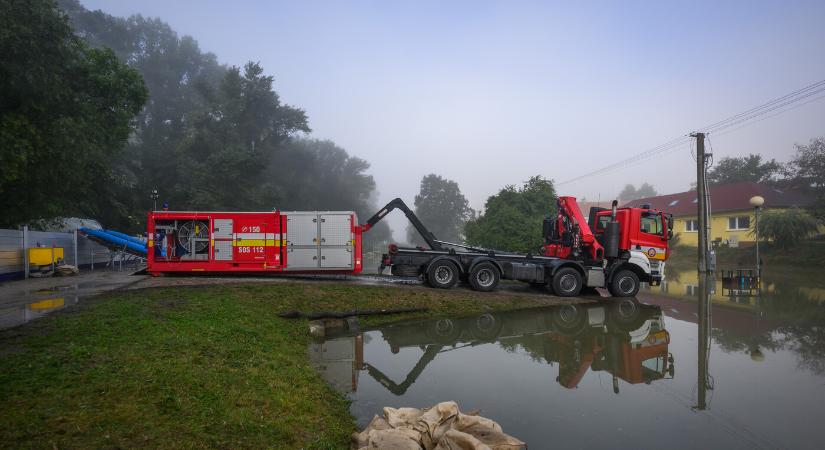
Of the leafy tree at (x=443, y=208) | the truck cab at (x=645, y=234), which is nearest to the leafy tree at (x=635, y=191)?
the leafy tree at (x=443, y=208)

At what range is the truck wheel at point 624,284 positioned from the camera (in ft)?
51.1

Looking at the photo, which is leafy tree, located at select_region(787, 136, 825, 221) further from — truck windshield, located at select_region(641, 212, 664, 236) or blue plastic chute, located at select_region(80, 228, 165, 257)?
blue plastic chute, located at select_region(80, 228, 165, 257)

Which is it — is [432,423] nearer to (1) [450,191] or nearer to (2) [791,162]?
(2) [791,162]

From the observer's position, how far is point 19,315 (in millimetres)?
8883

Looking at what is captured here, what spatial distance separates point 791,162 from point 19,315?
56.1 meters

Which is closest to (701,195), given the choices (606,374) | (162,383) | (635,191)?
(606,374)

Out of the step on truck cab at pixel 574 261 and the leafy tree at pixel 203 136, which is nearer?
the step on truck cab at pixel 574 261

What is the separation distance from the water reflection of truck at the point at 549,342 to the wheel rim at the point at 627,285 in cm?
217

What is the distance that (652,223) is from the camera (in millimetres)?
16000

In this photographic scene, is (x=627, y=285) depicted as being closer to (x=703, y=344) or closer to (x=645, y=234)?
(x=645, y=234)

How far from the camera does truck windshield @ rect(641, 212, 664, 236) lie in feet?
52.2

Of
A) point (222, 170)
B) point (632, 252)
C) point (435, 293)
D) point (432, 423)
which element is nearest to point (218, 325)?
point (432, 423)

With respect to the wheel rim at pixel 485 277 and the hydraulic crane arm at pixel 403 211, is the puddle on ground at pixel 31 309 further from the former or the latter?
the wheel rim at pixel 485 277

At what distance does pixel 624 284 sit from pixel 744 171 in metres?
57.3
